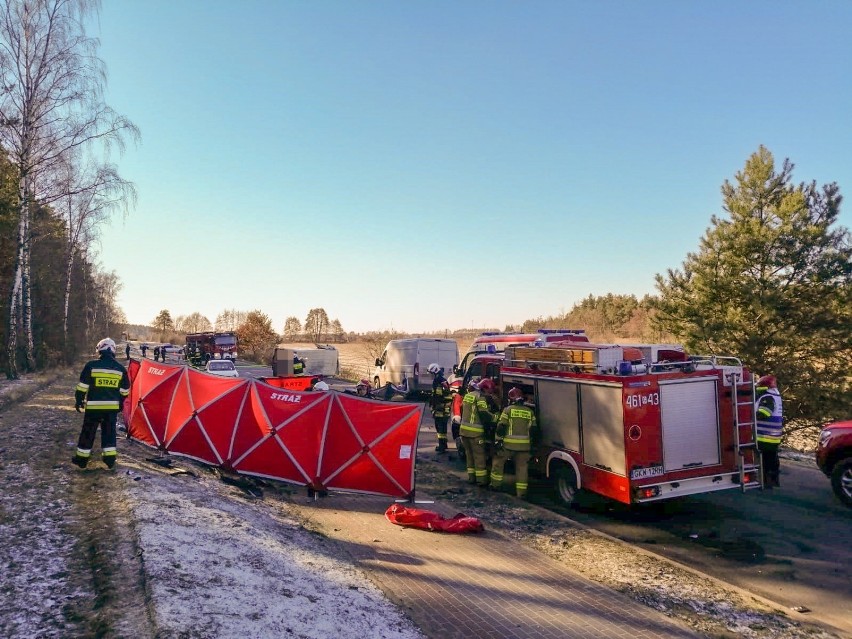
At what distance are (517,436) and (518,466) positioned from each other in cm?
54

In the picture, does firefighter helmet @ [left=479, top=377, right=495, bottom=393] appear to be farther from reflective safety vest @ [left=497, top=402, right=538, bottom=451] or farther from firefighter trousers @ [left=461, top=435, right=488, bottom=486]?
reflective safety vest @ [left=497, top=402, right=538, bottom=451]

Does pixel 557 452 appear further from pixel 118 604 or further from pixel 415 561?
pixel 118 604

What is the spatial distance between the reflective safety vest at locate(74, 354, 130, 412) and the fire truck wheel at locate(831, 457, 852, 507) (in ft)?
35.0

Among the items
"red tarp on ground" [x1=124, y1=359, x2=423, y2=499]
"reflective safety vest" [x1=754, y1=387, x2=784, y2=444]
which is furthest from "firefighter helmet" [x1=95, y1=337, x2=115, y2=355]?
"reflective safety vest" [x1=754, y1=387, x2=784, y2=444]

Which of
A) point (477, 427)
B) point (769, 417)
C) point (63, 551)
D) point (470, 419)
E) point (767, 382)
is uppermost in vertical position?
point (767, 382)

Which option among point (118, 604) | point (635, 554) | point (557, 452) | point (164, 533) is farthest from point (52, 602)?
point (557, 452)

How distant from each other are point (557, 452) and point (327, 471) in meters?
3.48

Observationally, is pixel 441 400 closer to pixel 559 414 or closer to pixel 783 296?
pixel 559 414

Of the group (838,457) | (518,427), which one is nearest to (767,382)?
(838,457)

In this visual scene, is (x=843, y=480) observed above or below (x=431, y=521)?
above

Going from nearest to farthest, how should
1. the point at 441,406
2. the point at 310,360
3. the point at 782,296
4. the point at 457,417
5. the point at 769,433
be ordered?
the point at 769,433, the point at 457,417, the point at 441,406, the point at 782,296, the point at 310,360

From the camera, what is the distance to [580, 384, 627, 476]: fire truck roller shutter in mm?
7305

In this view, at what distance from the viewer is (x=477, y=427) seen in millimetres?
9555

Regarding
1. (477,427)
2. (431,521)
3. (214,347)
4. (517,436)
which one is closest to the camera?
(431,521)
